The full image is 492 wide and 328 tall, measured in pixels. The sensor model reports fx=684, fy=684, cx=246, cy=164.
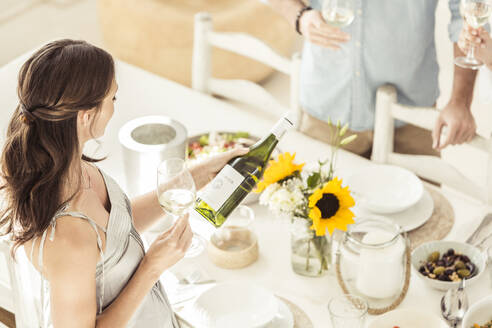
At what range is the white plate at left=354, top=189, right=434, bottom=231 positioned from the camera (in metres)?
1.76

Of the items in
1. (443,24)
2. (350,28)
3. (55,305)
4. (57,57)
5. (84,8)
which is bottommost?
(84,8)

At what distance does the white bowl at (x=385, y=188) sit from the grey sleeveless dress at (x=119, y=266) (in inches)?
24.5

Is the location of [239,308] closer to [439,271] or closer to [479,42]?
[439,271]

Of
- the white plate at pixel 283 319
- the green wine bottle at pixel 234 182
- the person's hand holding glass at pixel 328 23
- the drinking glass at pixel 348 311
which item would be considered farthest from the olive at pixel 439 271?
the person's hand holding glass at pixel 328 23

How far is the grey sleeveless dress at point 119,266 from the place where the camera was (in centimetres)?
130

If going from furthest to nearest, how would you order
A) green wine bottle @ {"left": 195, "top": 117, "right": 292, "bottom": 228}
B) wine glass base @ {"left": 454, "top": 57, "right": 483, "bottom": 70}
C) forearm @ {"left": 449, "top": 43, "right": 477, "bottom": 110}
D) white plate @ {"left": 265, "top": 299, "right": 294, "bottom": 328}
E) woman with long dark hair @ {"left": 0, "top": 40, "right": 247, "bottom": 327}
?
forearm @ {"left": 449, "top": 43, "right": 477, "bottom": 110} → wine glass base @ {"left": 454, "top": 57, "right": 483, "bottom": 70} → white plate @ {"left": 265, "top": 299, "right": 294, "bottom": 328} → green wine bottle @ {"left": 195, "top": 117, "right": 292, "bottom": 228} → woman with long dark hair @ {"left": 0, "top": 40, "right": 247, "bottom": 327}

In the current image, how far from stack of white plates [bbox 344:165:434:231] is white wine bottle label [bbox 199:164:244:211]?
45cm

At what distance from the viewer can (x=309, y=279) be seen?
64.6 inches

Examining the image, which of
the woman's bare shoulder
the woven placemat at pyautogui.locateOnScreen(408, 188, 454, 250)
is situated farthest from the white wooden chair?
the woven placemat at pyautogui.locateOnScreen(408, 188, 454, 250)

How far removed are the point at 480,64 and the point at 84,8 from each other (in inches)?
141

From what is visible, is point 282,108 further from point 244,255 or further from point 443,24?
point 443,24

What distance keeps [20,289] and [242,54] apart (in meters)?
1.11

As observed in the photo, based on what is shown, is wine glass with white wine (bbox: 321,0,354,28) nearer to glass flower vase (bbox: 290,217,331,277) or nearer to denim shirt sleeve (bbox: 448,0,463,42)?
denim shirt sleeve (bbox: 448,0,463,42)

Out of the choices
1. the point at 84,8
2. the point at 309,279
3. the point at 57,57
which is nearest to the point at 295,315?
the point at 309,279
